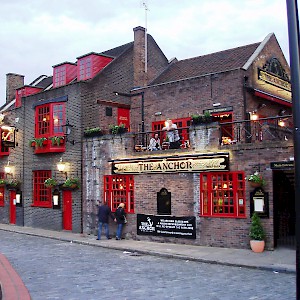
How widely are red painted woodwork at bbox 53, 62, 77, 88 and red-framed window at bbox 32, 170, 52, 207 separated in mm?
5299

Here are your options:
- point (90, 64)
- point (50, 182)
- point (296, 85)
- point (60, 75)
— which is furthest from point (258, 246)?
point (60, 75)

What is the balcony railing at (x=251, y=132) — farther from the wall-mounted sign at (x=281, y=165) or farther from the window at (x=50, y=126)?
the window at (x=50, y=126)

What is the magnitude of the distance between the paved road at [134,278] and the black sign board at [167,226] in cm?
255

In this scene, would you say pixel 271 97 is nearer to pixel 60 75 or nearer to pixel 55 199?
pixel 55 199

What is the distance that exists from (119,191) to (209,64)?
8418 mm

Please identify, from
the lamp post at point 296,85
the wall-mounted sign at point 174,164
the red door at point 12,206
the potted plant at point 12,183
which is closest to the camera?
the lamp post at point 296,85

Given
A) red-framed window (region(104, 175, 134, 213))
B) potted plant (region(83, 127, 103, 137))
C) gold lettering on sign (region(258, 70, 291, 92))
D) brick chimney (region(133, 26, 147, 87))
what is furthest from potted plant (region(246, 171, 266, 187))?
brick chimney (region(133, 26, 147, 87))

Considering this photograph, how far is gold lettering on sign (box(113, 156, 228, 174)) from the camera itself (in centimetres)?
1583

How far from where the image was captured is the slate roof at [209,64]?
21.1 metres

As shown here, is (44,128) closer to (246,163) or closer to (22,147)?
(22,147)

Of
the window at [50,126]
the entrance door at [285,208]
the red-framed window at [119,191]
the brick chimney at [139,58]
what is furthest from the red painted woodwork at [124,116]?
the entrance door at [285,208]

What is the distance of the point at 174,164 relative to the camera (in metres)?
17.0

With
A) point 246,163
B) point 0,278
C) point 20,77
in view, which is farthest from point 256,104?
point 20,77

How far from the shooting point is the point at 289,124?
19250 millimetres
